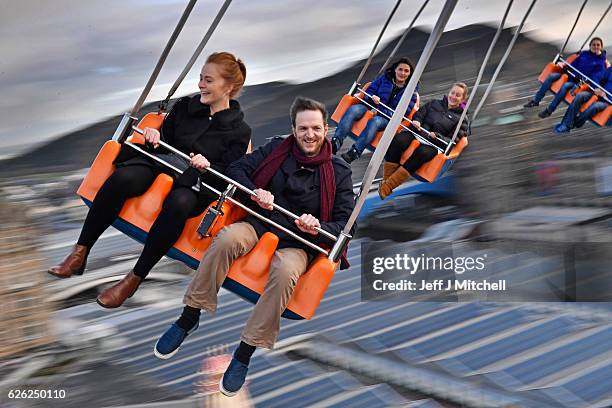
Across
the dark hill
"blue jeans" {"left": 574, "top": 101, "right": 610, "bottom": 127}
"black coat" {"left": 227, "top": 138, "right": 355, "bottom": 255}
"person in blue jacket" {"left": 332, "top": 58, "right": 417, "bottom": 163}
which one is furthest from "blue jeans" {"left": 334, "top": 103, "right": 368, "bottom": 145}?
"blue jeans" {"left": 574, "top": 101, "right": 610, "bottom": 127}

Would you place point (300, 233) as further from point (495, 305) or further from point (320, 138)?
point (495, 305)

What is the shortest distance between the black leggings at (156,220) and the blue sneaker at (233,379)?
0.35 meters

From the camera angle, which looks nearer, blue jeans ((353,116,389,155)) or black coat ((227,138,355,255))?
black coat ((227,138,355,255))

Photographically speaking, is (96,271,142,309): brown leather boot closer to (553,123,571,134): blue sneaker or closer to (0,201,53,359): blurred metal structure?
(0,201,53,359): blurred metal structure

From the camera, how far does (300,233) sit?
2357 mm

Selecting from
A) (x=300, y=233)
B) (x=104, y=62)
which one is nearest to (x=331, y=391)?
(x=300, y=233)

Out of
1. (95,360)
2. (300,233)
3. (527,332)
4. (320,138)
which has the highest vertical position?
(320,138)

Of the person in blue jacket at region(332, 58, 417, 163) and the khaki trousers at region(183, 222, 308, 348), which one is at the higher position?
the person in blue jacket at region(332, 58, 417, 163)

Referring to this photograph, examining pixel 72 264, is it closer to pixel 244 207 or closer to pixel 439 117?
pixel 244 207

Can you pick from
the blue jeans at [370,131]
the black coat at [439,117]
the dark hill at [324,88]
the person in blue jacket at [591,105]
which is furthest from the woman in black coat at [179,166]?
the person in blue jacket at [591,105]

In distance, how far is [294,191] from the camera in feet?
7.72

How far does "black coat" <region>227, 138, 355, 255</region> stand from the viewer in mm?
2328

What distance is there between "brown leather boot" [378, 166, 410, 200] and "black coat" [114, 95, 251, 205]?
166 centimetres

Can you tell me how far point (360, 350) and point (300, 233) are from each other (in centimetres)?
133
